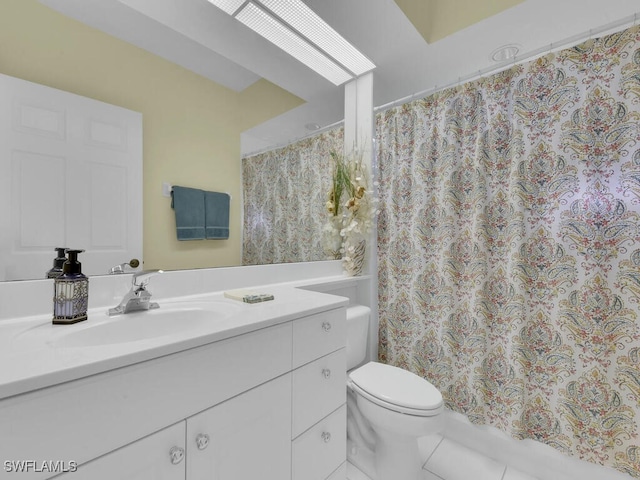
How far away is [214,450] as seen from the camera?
708 millimetres

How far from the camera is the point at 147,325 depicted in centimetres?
90

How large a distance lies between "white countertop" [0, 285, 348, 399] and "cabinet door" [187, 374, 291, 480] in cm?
20

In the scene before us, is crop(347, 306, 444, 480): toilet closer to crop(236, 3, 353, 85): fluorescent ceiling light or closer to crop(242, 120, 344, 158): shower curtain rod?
crop(242, 120, 344, 158): shower curtain rod

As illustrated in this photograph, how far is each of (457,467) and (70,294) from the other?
187 centimetres

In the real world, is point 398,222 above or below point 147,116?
below

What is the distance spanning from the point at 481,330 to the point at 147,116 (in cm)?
186

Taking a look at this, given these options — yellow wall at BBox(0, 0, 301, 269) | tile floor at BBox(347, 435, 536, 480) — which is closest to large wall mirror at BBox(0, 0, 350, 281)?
yellow wall at BBox(0, 0, 301, 269)

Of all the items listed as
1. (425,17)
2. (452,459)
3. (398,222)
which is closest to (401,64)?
(425,17)

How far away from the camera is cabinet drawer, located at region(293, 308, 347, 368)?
0.94 m

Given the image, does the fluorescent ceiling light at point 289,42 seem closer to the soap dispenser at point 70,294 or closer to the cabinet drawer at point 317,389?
the soap dispenser at point 70,294

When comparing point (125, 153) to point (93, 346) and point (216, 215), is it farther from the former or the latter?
point (93, 346)

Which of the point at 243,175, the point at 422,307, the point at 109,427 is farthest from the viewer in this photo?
the point at 422,307

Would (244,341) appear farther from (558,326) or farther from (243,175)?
(558,326)

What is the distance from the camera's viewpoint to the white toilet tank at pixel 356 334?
159cm
